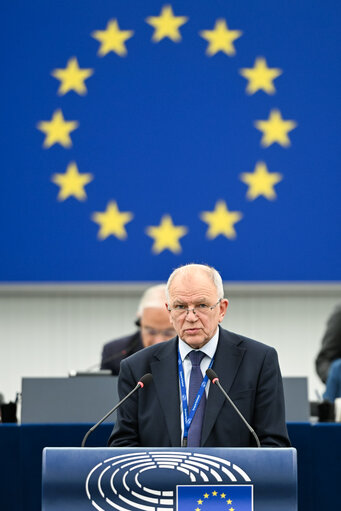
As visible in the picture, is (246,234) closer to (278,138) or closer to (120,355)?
(278,138)

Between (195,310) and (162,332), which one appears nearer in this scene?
(195,310)

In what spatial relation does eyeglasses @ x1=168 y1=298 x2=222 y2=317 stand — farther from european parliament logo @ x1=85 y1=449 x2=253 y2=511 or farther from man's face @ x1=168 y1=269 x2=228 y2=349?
european parliament logo @ x1=85 y1=449 x2=253 y2=511

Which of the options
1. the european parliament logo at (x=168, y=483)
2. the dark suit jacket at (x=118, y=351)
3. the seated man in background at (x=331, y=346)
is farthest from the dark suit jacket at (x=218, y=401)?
the seated man in background at (x=331, y=346)

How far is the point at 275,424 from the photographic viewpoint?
10.4ft

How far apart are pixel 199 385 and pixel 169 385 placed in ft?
0.33

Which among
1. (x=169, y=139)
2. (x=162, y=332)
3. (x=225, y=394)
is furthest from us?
(x=169, y=139)

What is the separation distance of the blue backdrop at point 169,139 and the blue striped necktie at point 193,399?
388 centimetres

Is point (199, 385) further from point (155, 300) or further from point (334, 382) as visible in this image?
point (334, 382)

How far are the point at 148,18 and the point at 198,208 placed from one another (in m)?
1.51

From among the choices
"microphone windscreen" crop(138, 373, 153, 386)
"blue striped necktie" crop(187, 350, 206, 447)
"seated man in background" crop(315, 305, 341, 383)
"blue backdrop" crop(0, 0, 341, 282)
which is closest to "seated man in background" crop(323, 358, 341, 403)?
"seated man in background" crop(315, 305, 341, 383)

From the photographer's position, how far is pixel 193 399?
10.4 feet

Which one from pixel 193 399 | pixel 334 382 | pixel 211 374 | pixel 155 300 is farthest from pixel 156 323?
pixel 211 374

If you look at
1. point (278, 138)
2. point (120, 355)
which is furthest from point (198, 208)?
point (120, 355)

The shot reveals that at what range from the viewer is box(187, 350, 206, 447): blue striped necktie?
10.2ft
